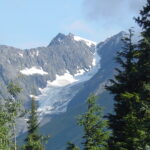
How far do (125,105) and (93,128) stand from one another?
58.6ft

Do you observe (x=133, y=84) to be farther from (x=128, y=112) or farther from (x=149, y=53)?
(x=149, y=53)

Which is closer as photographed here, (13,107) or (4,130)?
(4,130)

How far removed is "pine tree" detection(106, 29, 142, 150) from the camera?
96.7ft

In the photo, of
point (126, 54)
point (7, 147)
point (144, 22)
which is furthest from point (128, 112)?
point (7, 147)

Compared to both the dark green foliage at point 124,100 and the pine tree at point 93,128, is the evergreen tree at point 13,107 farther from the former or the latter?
the dark green foliage at point 124,100

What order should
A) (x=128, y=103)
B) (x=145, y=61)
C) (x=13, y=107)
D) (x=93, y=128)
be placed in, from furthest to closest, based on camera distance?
1. (x=93, y=128)
2. (x=13, y=107)
3. (x=128, y=103)
4. (x=145, y=61)

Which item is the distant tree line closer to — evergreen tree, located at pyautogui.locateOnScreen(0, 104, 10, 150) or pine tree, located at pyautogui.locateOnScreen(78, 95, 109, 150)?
evergreen tree, located at pyautogui.locateOnScreen(0, 104, 10, 150)

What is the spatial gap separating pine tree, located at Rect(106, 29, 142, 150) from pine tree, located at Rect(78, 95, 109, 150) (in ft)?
49.3

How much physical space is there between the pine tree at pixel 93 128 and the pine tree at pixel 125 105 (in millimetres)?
15019

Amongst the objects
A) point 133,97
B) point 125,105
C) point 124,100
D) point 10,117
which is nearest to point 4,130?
point 10,117

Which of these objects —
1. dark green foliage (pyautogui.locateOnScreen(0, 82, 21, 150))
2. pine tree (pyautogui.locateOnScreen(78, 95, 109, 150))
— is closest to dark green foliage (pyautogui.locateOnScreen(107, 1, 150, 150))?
dark green foliage (pyautogui.locateOnScreen(0, 82, 21, 150))

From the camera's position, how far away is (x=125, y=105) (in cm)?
3177

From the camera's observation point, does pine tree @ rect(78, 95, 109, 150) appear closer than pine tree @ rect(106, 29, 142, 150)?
No

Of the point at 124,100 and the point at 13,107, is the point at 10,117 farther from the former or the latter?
the point at 124,100
